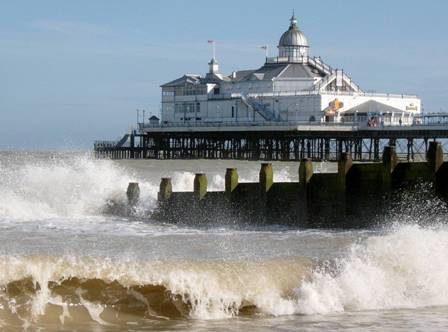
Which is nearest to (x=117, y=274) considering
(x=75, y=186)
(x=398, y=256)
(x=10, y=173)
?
(x=398, y=256)

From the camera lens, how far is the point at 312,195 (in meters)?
18.9

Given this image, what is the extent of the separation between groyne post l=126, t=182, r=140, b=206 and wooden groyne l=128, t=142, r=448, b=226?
3.21 feet

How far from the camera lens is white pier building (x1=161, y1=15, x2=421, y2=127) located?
241ft

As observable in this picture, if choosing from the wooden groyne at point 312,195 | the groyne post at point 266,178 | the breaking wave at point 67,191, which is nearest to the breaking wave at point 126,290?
the wooden groyne at point 312,195

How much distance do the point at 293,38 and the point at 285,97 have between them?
11.7m

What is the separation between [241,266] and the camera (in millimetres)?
12266

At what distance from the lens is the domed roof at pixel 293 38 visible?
86.1 m

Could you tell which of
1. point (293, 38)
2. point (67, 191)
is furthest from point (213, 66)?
point (67, 191)

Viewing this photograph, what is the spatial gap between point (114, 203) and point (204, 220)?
3.31m

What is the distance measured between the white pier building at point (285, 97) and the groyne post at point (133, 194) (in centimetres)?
4385

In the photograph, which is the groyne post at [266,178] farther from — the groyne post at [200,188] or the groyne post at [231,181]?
the groyne post at [200,188]

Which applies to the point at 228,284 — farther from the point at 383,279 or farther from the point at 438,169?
the point at 438,169

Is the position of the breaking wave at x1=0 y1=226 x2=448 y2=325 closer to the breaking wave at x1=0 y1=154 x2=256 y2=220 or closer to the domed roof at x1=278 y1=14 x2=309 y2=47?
the breaking wave at x1=0 y1=154 x2=256 y2=220

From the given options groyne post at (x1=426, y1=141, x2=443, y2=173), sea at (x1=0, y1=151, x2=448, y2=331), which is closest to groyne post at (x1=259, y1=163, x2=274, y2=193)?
sea at (x1=0, y1=151, x2=448, y2=331)
